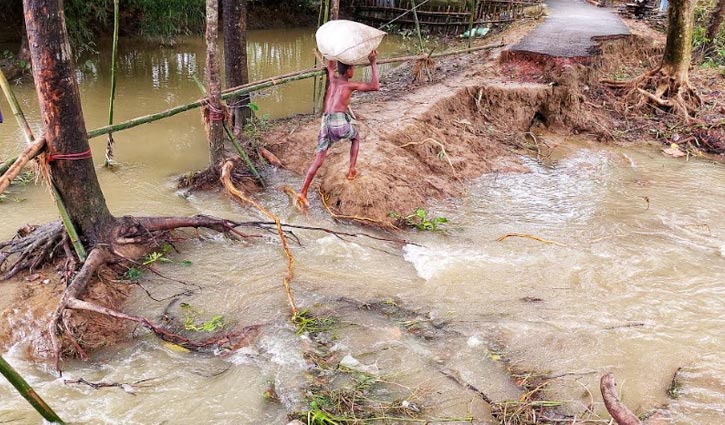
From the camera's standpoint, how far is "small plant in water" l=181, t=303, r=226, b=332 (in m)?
3.43

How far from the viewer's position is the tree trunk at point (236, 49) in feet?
20.6

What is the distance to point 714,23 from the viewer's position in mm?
10539

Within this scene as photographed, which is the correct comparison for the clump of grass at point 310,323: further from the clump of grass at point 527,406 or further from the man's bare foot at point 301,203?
the man's bare foot at point 301,203

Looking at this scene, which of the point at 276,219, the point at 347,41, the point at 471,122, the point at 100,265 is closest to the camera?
the point at 100,265

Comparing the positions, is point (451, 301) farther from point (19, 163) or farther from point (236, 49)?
point (236, 49)

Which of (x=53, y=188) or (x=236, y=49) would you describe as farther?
(x=236, y=49)

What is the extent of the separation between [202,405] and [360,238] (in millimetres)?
2211

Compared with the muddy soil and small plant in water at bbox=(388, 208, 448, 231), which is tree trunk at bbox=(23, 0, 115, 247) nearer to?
the muddy soil

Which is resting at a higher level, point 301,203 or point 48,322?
point 301,203

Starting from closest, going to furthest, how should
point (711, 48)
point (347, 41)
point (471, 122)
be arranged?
point (347, 41), point (471, 122), point (711, 48)

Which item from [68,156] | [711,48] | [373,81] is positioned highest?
[711,48]

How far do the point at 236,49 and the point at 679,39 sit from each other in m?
6.75

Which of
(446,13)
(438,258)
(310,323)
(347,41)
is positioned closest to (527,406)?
(310,323)

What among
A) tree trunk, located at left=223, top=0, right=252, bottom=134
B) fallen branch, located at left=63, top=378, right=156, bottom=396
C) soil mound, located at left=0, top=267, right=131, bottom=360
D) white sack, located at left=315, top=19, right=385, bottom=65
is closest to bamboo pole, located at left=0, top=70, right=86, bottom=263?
soil mound, located at left=0, top=267, right=131, bottom=360
